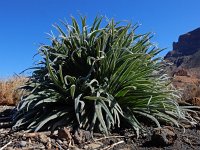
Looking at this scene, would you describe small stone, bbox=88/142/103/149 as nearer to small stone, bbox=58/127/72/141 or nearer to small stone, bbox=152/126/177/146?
small stone, bbox=58/127/72/141

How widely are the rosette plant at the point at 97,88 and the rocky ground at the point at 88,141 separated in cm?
15

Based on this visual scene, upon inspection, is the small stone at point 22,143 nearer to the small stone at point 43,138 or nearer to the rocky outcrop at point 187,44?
the small stone at point 43,138

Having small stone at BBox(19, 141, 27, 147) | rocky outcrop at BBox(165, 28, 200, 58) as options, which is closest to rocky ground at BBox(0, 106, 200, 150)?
small stone at BBox(19, 141, 27, 147)

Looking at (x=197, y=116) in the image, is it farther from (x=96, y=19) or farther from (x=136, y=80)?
(x=96, y=19)

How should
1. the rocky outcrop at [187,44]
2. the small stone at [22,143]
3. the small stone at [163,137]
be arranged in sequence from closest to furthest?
the small stone at [22,143] < the small stone at [163,137] < the rocky outcrop at [187,44]

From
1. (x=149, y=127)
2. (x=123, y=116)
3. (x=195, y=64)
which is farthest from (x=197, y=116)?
(x=195, y=64)

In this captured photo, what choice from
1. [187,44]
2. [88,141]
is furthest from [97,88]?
[187,44]

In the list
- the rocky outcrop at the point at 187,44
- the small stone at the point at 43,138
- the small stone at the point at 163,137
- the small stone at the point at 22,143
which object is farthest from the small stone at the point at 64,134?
the rocky outcrop at the point at 187,44

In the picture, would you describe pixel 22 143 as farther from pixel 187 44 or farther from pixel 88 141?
pixel 187 44

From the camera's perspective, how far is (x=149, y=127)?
5164mm

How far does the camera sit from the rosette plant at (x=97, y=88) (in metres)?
4.96

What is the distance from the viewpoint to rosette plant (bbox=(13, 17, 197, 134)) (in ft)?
16.3

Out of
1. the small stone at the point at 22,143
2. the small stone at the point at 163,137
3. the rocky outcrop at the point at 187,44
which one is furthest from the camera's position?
the rocky outcrop at the point at 187,44

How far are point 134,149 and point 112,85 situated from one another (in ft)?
3.50
